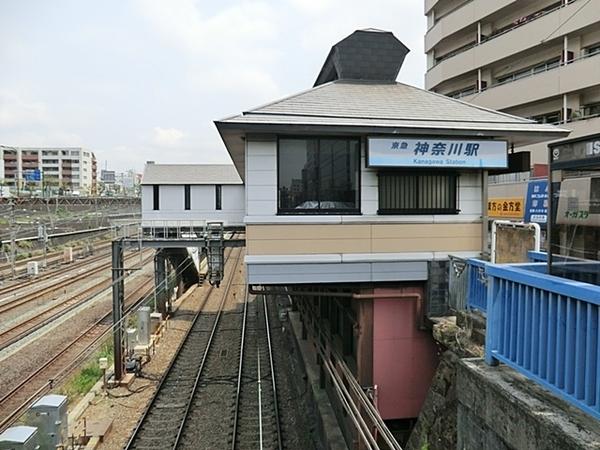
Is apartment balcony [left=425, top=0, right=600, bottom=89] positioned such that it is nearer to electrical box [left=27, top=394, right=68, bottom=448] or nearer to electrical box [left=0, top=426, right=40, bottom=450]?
electrical box [left=27, top=394, right=68, bottom=448]

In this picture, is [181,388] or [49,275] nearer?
[181,388]

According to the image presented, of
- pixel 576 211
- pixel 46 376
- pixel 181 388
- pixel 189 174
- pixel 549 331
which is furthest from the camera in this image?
pixel 189 174

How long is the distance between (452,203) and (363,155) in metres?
1.84

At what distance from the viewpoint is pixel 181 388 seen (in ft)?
40.3

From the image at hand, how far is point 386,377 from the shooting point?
306 inches

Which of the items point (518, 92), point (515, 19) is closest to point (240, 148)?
point (518, 92)

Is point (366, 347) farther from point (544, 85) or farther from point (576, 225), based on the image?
point (544, 85)

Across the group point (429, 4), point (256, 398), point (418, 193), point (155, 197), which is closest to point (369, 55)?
point (418, 193)

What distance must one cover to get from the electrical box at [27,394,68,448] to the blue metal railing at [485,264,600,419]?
802cm

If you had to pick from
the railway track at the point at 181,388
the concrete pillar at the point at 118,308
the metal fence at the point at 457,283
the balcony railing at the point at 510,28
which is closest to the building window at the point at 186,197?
the railway track at the point at 181,388

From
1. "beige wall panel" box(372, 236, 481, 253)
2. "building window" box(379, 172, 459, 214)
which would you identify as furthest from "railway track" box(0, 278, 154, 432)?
"building window" box(379, 172, 459, 214)

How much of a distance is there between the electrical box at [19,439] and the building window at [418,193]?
695cm

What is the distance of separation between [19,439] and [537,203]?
35.3 ft

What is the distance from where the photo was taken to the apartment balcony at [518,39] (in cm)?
2003
